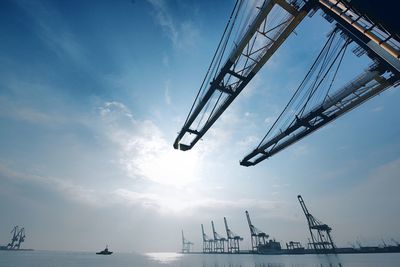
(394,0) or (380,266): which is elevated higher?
(394,0)

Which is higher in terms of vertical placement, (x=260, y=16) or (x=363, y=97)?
(x=260, y=16)

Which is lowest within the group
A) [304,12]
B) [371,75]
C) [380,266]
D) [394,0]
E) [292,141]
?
[380,266]

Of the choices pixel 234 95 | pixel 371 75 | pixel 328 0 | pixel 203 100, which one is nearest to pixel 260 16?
pixel 328 0

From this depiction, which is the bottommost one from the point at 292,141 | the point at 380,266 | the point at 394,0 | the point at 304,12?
the point at 380,266

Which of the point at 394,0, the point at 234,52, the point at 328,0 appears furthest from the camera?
the point at 234,52

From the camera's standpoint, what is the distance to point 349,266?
107 feet

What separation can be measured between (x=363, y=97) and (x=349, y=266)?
112ft

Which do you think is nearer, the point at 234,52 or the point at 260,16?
the point at 260,16

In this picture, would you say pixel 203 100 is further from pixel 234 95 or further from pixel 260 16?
pixel 260 16

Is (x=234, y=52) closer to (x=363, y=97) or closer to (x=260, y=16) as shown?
(x=260, y=16)

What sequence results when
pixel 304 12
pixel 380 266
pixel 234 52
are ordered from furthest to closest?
pixel 380 266 < pixel 234 52 < pixel 304 12

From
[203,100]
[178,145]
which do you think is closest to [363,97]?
[203,100]

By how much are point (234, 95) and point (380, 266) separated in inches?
1562

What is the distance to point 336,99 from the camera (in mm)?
13531
